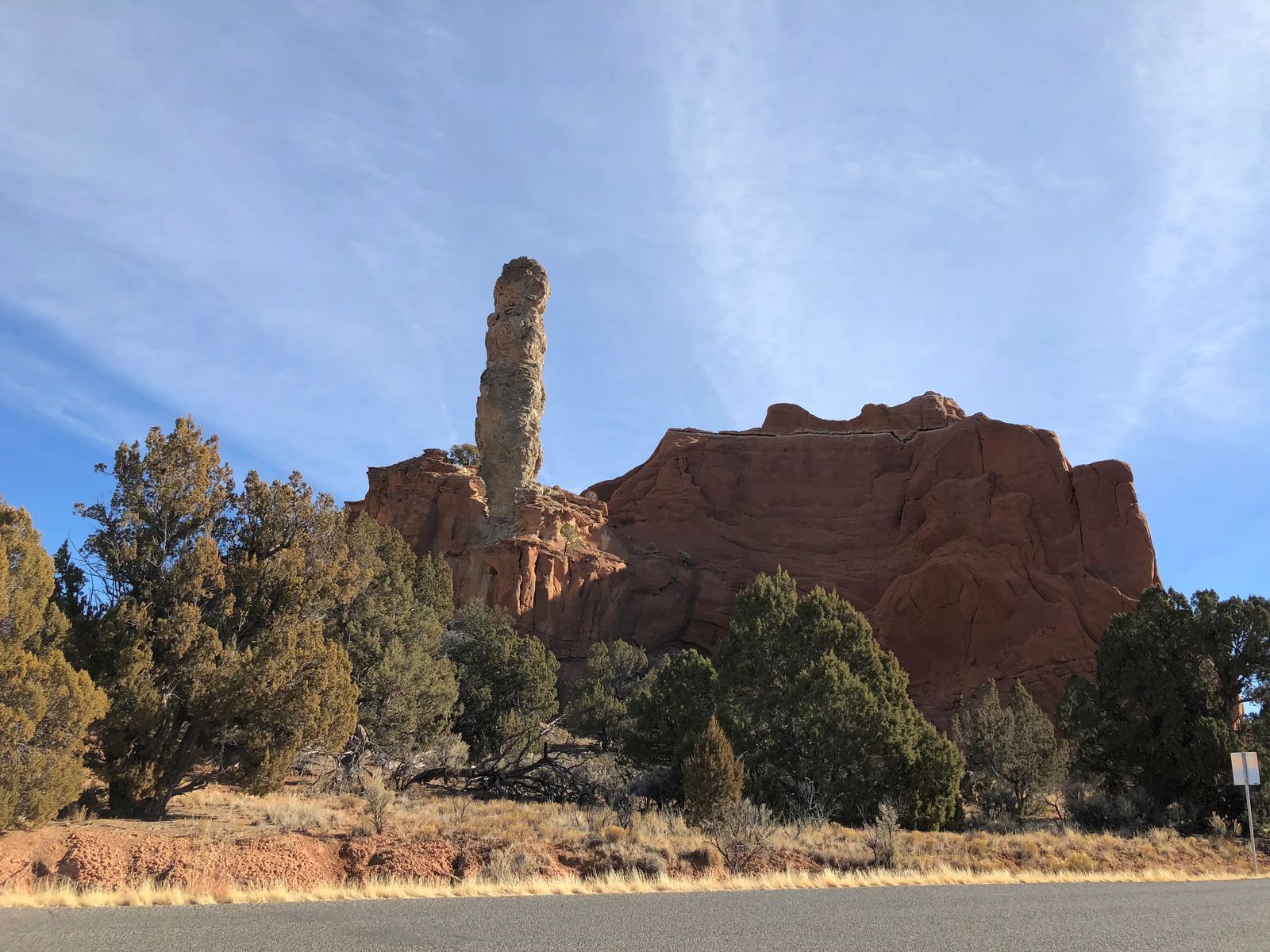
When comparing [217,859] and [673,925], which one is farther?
[217,859]

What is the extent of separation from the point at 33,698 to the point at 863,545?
177 ft

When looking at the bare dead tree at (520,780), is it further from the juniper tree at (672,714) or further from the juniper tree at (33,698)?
the juniper tree at (33,698)

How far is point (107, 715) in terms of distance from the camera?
47.8 feet

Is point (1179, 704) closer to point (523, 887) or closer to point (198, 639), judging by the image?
point (523, 887)

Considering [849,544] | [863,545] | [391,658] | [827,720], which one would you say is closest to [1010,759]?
[827,720]

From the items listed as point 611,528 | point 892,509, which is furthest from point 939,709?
point 611,528

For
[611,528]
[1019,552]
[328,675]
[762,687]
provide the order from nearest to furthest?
[328,675] → [762,687] → [1019,552] → [611,528]

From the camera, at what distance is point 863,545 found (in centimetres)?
6006

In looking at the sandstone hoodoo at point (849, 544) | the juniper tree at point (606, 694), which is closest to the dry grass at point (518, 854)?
the juniper tree at point (606, 694)

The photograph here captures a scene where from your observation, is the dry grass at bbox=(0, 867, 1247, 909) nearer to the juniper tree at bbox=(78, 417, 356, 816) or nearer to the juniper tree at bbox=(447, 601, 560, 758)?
the juniper tree at bbox=(78, 417, 356, 816)

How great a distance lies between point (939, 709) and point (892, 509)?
17.1m

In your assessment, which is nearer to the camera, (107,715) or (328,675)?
(107,715)

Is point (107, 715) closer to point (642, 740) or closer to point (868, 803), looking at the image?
point (642, 740)

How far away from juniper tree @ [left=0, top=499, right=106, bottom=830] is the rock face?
37.6m
